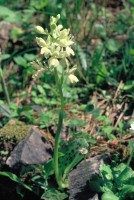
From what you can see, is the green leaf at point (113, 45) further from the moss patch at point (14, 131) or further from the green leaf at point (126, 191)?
the green leaf at point (126, 191)

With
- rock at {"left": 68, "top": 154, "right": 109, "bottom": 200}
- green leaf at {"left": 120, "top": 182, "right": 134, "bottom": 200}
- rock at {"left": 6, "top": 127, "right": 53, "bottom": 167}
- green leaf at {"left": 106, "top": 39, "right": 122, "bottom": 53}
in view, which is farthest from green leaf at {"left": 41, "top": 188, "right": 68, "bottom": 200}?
green leaf at {"left": 106, "top": 39, "right": 122, "bottom": 53}

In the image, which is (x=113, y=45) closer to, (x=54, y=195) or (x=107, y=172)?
(x=107, y=172)

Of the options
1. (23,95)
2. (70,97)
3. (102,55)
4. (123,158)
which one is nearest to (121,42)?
(102,55)

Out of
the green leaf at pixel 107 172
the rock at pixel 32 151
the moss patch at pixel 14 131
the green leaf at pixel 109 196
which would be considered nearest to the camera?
the green leaf at pixel 109 196

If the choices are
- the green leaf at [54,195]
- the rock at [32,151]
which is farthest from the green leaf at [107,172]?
the rock at [32,151]

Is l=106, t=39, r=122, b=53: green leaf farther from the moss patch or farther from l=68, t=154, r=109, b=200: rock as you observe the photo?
l=68, t=154, r=109, b=200: rock
